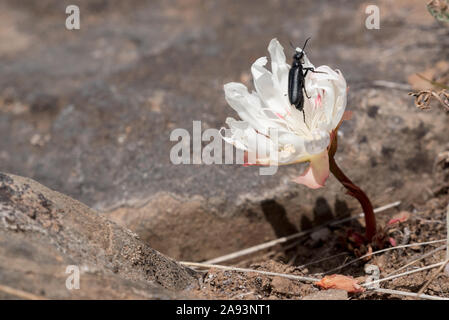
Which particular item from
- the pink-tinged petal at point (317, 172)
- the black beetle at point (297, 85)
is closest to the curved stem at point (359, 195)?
the pink-tinged petal at point (317, 172)

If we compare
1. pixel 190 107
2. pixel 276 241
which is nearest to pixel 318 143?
pixel 276 241

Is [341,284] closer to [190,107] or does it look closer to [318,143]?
[318,143]

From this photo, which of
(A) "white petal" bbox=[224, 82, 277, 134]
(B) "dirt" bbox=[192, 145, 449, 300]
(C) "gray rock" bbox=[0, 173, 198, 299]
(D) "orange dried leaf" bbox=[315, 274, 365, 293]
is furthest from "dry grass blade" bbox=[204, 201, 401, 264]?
(A) "white petal" bbox=[224, 82, 277, 134]

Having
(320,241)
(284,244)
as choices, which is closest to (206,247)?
(284,244)

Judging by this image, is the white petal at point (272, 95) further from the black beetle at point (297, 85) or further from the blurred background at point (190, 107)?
the blurred background at point (190, 107)

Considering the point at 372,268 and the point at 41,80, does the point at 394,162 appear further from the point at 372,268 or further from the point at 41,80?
the point at 41,80
